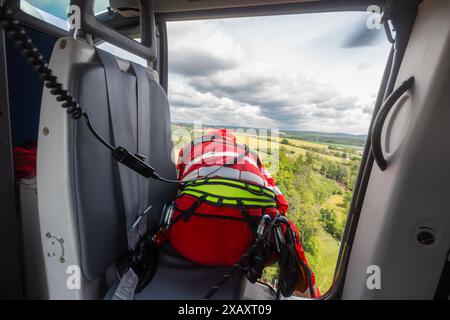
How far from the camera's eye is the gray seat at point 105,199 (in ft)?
2.13

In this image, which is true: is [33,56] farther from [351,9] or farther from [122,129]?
[351,9]

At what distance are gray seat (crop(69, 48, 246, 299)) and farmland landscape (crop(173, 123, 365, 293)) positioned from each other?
425 mm

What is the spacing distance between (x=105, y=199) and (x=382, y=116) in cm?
110

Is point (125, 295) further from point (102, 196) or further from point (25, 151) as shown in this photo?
point (25, 151)

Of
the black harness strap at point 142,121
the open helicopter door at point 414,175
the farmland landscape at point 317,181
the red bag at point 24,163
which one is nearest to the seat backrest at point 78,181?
the black harness strap at point 142,121

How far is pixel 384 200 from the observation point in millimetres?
833

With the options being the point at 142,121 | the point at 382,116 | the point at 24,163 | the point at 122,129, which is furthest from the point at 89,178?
the point at 382,116

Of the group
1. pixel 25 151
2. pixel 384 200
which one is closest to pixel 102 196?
pixel 25 151

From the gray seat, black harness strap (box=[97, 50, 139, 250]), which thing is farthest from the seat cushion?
black harness strap (box=[97, 50, 139, 250])

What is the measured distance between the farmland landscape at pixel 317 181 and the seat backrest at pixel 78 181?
2.07 feet

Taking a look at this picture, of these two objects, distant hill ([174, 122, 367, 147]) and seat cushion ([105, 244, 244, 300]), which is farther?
distant hill ([174, 122, 367, 147])

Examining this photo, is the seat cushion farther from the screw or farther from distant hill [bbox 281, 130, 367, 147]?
distant hill [bbox 281, 130, 367, 147]

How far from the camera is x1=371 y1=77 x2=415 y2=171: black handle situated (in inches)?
31.9

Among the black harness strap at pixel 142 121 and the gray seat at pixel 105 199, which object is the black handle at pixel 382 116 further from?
the black harness strap at pixel 142 121
